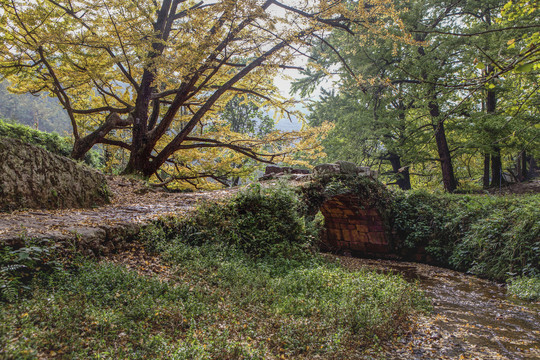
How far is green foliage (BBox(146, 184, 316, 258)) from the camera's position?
5.28 m

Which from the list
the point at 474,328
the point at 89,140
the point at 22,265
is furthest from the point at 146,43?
the point at 474,328

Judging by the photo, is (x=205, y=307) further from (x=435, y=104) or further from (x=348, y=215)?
(x=435, y=104)

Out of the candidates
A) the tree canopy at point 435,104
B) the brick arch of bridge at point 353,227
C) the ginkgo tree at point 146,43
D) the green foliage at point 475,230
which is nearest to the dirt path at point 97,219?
the ginkgo tree at point 146,43

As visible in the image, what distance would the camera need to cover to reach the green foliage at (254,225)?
17.3 feet

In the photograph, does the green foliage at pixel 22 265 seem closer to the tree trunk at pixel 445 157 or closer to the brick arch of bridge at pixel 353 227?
the brick arch of bridge at pixel 353 227

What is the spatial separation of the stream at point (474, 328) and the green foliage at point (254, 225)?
2.65m

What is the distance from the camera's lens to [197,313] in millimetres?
3020

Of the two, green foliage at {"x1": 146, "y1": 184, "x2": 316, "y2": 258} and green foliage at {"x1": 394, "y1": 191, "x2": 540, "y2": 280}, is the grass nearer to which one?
green foliage at {"x1": 146, "y1": 184, "x2": 316, "y2": 258}

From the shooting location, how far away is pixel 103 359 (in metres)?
2.05

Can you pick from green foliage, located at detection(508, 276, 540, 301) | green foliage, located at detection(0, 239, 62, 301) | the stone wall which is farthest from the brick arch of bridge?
green foliage, located at detection(0, 239, 62, 301)

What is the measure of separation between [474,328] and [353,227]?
7306 millimetres

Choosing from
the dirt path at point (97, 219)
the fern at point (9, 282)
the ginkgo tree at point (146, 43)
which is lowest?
the fern at point (9, 282)

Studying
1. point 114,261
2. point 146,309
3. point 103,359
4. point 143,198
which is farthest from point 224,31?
point 103,359

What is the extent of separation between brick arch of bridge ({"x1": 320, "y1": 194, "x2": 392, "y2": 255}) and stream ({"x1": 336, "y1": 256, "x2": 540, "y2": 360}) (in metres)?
4.07
